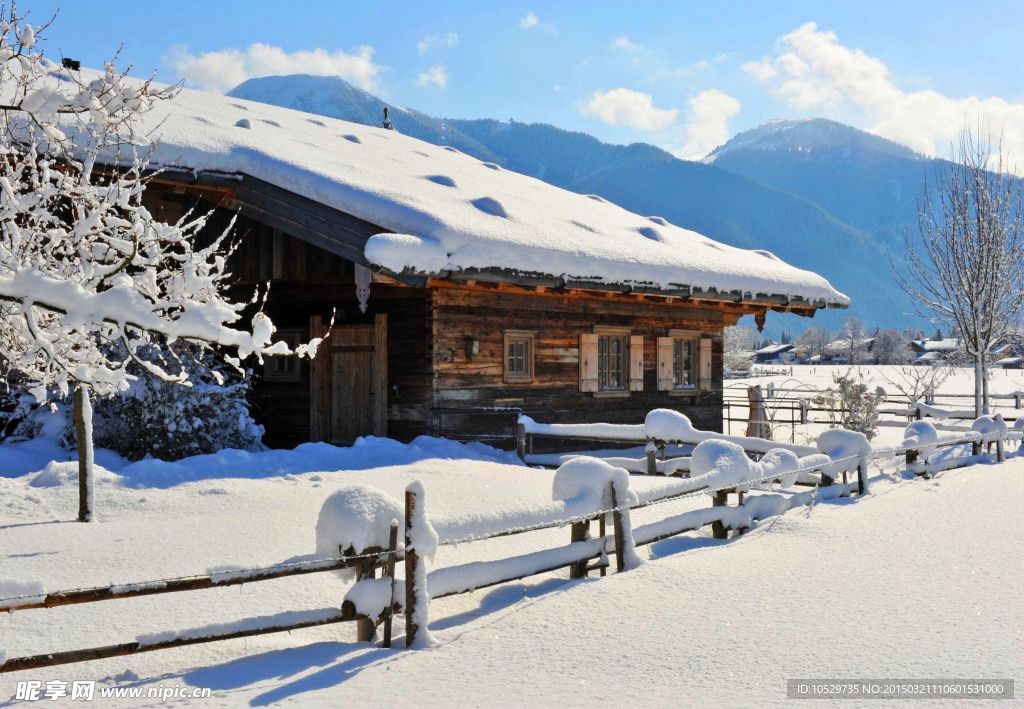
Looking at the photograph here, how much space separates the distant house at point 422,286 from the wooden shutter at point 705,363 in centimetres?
112

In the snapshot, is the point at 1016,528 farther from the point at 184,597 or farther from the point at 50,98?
the point at 50,98

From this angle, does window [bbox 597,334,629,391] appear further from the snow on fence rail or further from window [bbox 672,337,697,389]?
the snow on fence rail

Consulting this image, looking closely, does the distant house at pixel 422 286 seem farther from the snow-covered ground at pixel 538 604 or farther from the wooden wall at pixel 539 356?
the snow-covered ground at pixel 538 604

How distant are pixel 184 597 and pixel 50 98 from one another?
3.44 m

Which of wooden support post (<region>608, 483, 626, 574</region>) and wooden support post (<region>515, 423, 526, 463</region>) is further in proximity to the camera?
wooden support post (<region>515, 423, 526, 463</region>)

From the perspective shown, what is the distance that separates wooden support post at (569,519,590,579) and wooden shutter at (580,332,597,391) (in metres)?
9.21

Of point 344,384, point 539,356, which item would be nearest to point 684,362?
point 539,356

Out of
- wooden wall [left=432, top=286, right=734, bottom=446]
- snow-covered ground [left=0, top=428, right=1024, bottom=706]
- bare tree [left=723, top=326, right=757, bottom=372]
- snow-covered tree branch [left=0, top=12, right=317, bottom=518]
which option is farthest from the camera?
bare tree [left=723, top=326, right=757, bottom=372]

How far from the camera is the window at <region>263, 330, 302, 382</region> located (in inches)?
583

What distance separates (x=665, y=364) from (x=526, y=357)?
4063 millimetres

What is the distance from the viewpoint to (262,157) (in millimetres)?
13516

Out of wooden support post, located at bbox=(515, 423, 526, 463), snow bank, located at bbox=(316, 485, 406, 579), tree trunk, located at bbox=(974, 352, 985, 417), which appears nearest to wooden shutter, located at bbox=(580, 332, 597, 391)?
wooden support post, located at bbox=(515, 423, 526, 463)

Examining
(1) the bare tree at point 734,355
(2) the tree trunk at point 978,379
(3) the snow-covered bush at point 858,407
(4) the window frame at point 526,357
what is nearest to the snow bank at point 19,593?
(4) the window frame at point 526,357

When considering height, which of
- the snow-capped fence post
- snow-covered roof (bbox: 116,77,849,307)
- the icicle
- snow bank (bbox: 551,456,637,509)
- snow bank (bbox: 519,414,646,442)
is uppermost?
snow-covered roof (bbox: 116,77,849,307)
